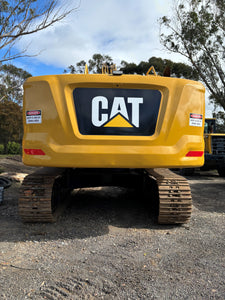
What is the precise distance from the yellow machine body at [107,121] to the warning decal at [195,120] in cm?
4

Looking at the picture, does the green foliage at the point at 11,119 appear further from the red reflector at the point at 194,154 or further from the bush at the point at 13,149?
the red reflector at the point at 194,154

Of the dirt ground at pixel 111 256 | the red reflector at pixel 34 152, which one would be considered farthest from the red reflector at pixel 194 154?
the red reflector at pixel 34 152

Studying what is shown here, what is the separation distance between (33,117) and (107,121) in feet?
3.03

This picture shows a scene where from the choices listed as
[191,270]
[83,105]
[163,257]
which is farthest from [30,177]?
[191,270]

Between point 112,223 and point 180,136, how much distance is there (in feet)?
5.23

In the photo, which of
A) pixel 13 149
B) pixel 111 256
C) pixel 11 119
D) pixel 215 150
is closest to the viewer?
pixel 111 256

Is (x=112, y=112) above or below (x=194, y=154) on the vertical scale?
above

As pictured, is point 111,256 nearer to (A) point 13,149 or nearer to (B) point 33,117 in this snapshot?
(B) point 33,117

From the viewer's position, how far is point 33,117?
133 inches

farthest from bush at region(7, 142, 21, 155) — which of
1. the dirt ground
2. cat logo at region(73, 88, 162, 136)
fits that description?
cat logo at region(73, 88, 162, 136)

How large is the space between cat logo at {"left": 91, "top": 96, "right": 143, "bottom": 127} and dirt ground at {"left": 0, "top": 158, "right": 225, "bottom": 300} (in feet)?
4.62

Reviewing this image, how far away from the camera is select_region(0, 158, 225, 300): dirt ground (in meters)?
2.12

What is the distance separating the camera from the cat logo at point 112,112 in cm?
332

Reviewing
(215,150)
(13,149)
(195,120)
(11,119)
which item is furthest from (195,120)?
(11,119)
